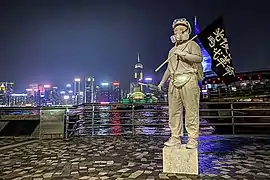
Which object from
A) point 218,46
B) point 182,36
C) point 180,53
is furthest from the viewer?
point 218,46

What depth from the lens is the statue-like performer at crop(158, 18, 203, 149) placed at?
3.51m

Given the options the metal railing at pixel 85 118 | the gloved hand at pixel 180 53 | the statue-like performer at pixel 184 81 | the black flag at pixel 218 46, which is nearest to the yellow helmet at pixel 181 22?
the statue-like performer at pixel 184 81

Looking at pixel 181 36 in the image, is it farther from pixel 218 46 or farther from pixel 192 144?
pixel 218 46

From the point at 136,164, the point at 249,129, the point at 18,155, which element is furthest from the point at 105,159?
the point at 249,129

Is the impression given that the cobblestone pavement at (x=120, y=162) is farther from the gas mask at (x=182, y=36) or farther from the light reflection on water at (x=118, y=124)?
the gas mask at (x=182, y=36)

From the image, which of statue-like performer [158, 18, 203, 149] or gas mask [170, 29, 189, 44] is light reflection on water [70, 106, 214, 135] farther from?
gas mask [170, 29, 189, 44]

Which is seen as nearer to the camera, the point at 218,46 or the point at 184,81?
the point at 184,81

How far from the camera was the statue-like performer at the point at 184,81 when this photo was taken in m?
3.51

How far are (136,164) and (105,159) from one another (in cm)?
72

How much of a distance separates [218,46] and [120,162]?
9.70 meters

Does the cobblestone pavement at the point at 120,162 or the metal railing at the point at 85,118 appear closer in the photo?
the cobblestone pavement at the point at 120,162

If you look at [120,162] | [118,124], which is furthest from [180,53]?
[118,124]

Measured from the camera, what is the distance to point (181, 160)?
3.50m

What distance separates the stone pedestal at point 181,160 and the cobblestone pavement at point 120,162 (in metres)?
0.12
